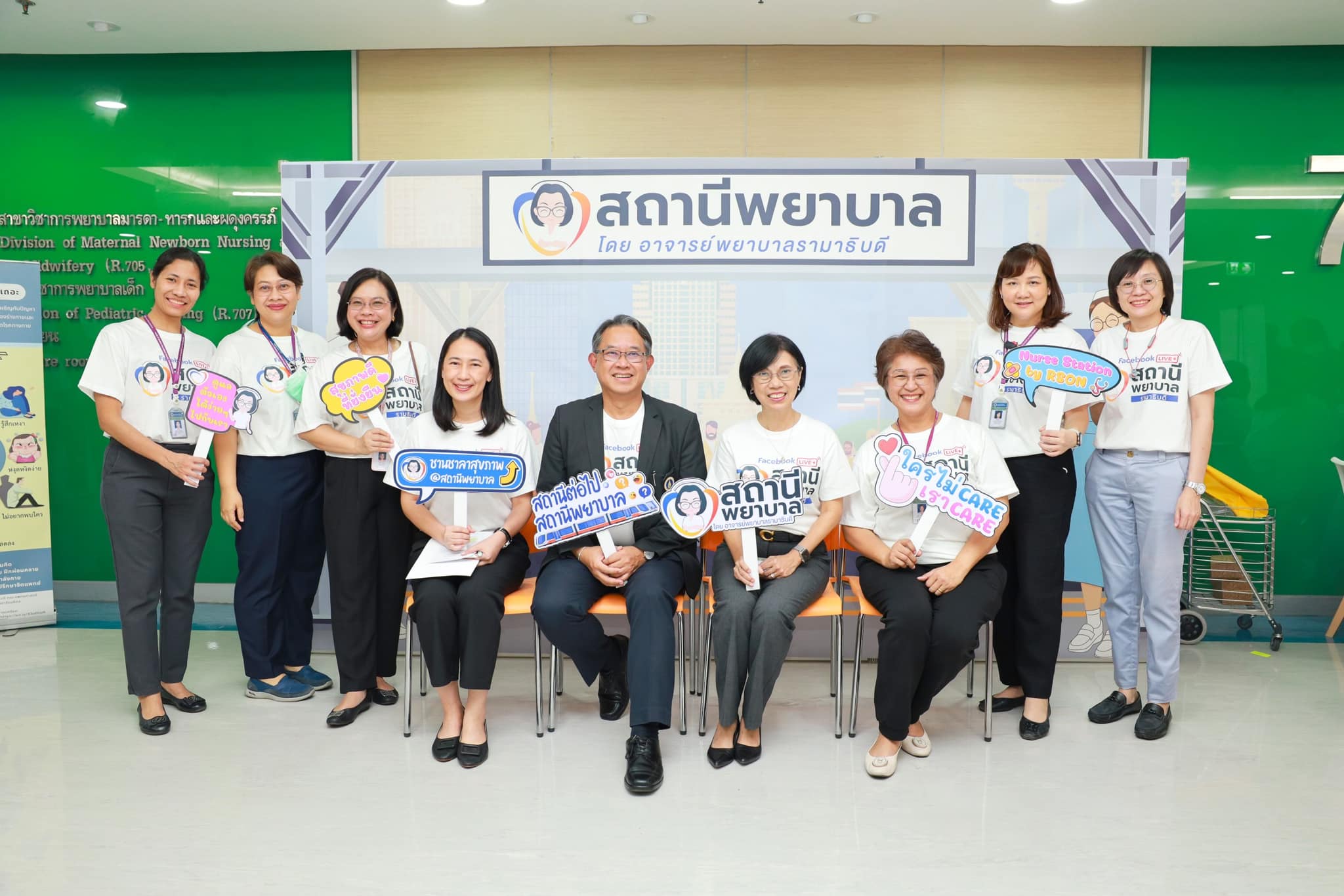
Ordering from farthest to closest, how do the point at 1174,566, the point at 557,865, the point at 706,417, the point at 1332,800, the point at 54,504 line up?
the point at 54,504 < the point at 706,417 < the point at 1174,566 < the point at 1332,800 < the point at 557,865

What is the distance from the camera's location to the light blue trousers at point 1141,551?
314cm

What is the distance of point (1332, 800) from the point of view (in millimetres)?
2721

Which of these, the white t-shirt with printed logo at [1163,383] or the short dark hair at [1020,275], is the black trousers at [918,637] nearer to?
the white t-shirt with printed logo at [1163,383]

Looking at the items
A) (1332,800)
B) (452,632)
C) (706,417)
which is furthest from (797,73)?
(1332,800)

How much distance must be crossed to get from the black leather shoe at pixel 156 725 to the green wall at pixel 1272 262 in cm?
554

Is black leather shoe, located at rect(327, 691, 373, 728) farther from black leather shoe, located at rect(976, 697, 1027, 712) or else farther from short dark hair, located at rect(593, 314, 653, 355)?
black leather shoe, located at rect(976, 697, 1027, 712)

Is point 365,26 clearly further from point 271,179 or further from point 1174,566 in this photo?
point 1174,566

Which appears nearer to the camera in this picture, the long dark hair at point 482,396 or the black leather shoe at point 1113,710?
the long dark hair at point 482,396

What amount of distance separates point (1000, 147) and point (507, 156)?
296 cm

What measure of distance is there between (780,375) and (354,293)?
160 cm

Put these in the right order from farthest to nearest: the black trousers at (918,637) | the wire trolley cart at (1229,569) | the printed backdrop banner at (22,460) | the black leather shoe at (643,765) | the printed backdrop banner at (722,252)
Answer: the printed backdrop banner at (22,460)
the wire trolley cart at (1229,569)
the printed backdrop banner at (722,252)
the black trousers at (918,637)
the black leather shoe at (643,765)

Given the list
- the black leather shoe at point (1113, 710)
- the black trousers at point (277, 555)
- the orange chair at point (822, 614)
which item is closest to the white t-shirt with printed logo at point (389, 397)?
the black trousers at point (277, 555)

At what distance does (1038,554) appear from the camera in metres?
3.20

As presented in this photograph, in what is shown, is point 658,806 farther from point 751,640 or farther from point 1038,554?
point 1038,554
